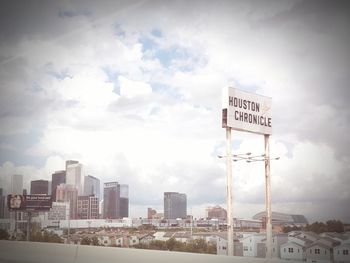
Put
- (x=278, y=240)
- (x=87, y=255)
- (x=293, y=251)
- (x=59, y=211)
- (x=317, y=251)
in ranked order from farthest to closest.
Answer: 1. (x=59, y=211)
2. (x=278, y=240)
3. (x=293, y=251)
4. (x=317, y=251)
5. (x=87, y=255)

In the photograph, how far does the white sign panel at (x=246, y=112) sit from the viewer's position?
11.7 meters

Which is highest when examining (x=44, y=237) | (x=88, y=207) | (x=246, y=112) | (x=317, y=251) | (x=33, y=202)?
(x=246, y=112)

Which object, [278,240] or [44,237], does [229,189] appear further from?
[44,237]

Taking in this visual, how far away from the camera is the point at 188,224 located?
31875mm

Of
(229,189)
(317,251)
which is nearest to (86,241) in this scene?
(317,251)

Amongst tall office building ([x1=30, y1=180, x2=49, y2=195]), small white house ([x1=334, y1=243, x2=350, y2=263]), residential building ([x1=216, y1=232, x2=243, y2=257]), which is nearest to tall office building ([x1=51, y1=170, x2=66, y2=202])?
tall office building ([x1=30, y1=180, x2=49, y2=195])

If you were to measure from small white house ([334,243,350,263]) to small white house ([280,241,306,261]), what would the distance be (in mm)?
3058

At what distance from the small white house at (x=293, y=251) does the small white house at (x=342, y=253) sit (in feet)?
10.0

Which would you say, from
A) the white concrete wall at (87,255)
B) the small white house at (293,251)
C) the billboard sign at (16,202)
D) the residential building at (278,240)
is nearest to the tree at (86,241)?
the billboard sign at (16,202)

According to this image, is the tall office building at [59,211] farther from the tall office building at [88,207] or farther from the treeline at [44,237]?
the treeline at [44,237]

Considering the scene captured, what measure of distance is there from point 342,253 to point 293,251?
511 cm

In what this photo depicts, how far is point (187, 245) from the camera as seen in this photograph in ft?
101

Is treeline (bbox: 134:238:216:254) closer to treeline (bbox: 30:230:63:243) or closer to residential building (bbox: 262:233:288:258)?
residential building (bbox: 262:233:288:258)

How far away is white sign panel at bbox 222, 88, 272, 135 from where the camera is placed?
1168cm
